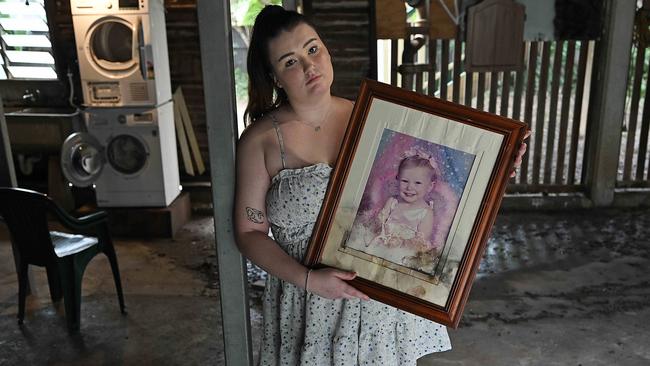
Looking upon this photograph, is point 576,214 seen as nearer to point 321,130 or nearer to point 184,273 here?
point 184,273

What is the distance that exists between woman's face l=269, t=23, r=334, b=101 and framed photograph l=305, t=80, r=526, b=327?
0.42 ft

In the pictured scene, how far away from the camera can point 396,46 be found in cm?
505

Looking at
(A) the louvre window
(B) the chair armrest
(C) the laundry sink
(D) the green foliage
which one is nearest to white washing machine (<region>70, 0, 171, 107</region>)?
(C) the laundry sink

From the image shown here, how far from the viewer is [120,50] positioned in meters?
4.76

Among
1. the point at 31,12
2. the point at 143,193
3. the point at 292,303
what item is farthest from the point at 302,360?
the point at 31,12

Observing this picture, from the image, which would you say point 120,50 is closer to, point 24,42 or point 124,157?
point 124,157

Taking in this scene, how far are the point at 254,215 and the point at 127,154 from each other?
3601 mm

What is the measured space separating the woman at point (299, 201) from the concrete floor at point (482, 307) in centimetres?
151

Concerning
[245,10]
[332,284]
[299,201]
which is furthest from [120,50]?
[332,284]

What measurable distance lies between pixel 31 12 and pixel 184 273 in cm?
294

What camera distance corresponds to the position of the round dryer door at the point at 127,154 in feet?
15.8

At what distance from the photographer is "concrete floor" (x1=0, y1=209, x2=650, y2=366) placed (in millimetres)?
3191

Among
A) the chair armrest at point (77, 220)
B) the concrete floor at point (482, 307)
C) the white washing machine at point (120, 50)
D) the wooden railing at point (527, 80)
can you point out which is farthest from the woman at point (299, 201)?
the wooden railing at point (527, 80)

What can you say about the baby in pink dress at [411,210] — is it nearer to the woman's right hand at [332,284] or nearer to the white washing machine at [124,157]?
the woman's right hand at [332,284]
